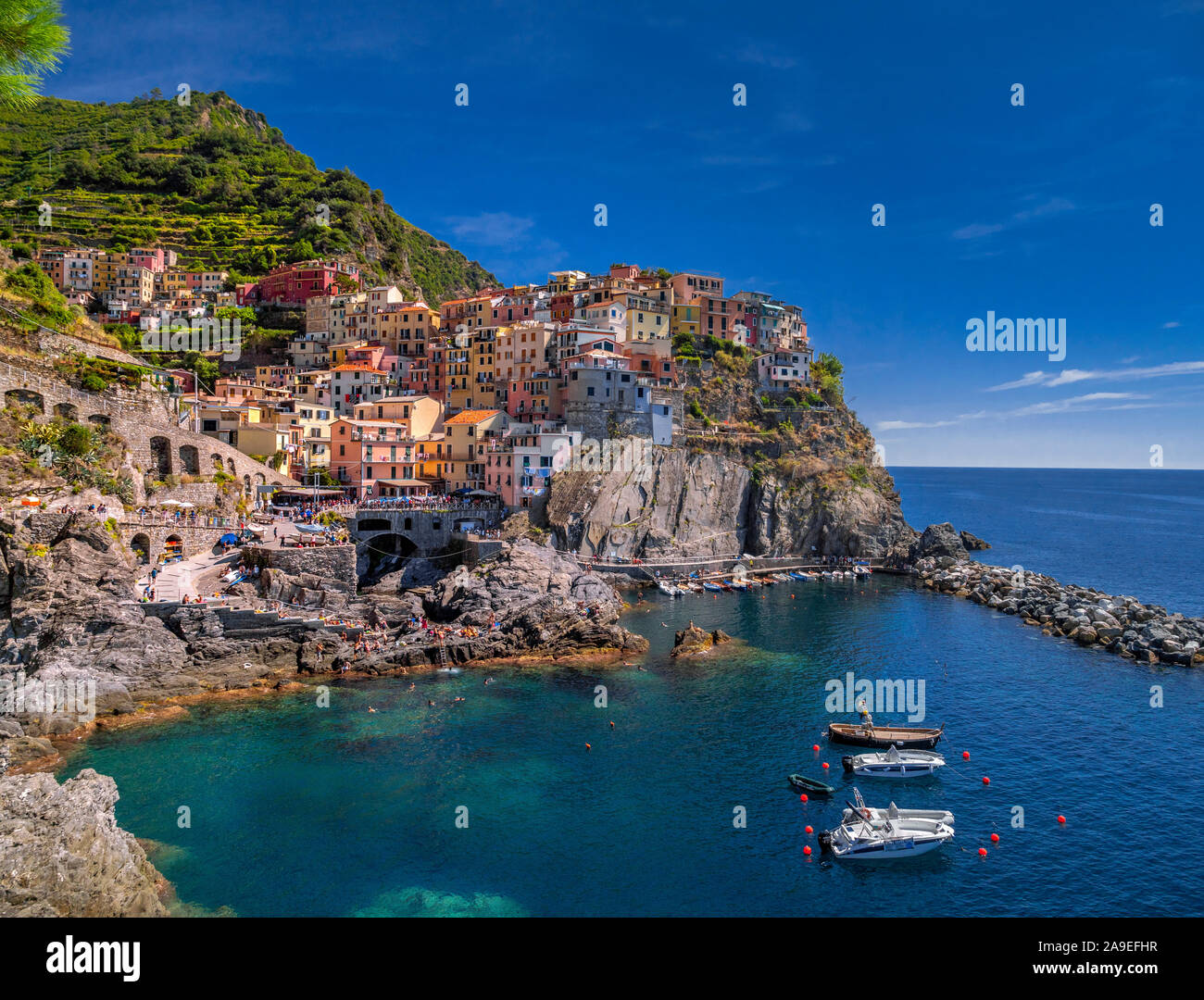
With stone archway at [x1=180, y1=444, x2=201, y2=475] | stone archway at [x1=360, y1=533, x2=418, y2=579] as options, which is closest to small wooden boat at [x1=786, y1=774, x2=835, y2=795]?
stone archway at [x1=360, y1=533, x2=418, y2=579]

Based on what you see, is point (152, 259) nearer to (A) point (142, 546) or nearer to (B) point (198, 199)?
(B) point (198, 199)

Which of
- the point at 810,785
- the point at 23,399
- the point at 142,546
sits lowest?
the point at 810,785

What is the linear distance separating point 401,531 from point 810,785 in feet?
133

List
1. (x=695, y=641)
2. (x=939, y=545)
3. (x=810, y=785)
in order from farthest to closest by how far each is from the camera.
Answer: (x=939, y=545), (x=695, y=641), (x=810, y=785)

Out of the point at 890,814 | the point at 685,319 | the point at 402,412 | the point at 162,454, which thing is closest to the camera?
the point at 890,814

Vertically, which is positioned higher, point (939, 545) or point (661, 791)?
point (939, 545)

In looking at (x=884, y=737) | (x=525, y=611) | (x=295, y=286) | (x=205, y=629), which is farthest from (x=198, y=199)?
(x=884, y=737)

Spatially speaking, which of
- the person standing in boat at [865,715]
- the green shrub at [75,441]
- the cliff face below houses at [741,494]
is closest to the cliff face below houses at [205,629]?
the green shrub at [75,441]

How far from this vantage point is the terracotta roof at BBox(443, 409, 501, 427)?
76688 mm

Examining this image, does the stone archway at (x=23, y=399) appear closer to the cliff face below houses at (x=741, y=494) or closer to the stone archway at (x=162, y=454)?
the stone archway at (x=162, y=454)

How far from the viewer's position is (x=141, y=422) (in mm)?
52812

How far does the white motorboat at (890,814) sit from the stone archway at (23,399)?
164 ft

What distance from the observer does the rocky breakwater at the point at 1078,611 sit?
50875 mm
